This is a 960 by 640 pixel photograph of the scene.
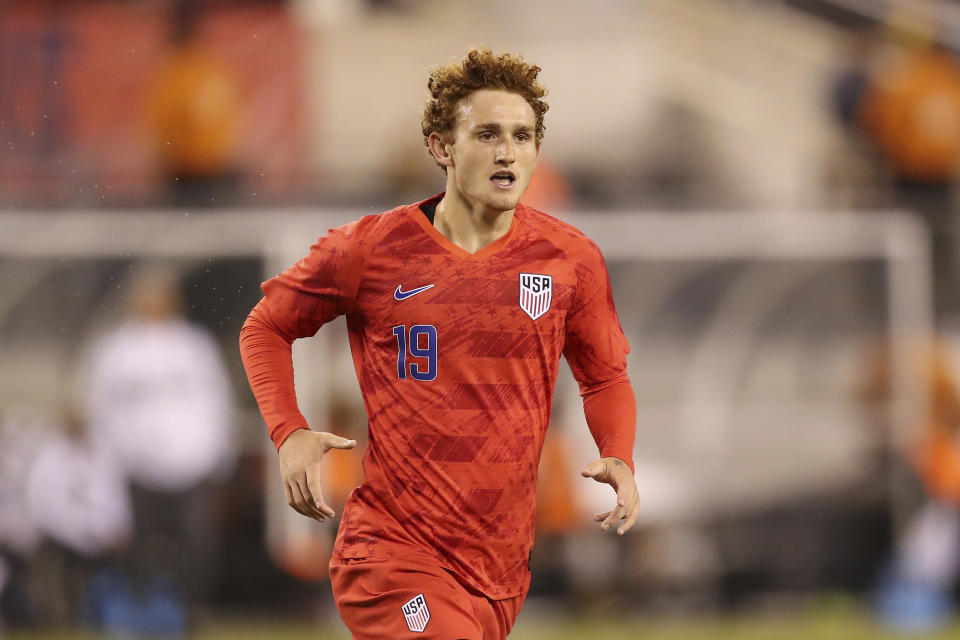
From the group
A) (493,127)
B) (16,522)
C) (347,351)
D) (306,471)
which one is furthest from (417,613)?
(347,351)

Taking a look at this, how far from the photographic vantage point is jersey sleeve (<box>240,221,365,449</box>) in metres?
4.16

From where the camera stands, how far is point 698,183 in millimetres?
12586

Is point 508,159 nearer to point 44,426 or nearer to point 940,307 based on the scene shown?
point 44,426

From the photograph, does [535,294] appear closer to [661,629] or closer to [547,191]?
[661,629]

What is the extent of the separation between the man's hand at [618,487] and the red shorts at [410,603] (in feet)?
1.28

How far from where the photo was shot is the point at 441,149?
425 centimetres

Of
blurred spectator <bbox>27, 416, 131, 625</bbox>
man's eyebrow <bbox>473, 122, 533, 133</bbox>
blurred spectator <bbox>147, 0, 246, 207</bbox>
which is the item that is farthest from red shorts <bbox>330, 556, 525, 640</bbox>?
blurred spectator <bbox>147, 0, 246, 207</bbox>

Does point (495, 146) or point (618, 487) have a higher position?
point (495, 146)

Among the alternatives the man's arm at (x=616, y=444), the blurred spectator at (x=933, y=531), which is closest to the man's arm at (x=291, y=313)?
the man's arm at (x=616, y=444)

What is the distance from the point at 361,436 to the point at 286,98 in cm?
294

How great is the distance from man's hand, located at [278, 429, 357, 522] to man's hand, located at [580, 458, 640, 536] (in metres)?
0.63

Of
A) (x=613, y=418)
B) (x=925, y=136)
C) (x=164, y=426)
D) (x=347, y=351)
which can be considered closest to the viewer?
(x=613, y=418)

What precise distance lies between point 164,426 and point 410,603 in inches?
192

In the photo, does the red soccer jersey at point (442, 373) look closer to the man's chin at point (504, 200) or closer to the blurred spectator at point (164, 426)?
the man's chin at point (504, 200)
